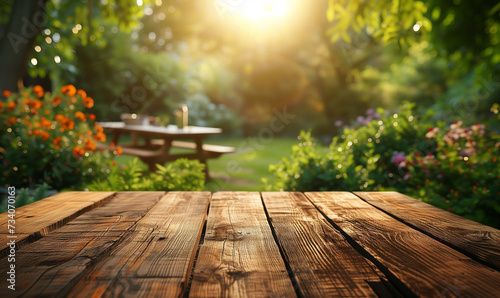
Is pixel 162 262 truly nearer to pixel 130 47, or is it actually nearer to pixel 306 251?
pixel 306 251

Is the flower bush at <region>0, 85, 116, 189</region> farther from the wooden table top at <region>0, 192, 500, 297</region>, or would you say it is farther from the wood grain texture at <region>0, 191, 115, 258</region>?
the wooden table top at <region>0, 192, 500, 297</region>

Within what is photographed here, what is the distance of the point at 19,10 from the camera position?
19.2ft

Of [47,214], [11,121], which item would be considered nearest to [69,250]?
[47,214]

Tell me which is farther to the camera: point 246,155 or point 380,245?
point 246,155

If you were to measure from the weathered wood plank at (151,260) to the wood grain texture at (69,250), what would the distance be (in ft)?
0.11

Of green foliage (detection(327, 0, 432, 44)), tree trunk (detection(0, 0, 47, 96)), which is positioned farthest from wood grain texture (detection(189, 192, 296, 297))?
tree trunk (detection(0, 0, 47, 96))

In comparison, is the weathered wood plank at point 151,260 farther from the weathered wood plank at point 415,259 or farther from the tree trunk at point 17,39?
the tree trunk at point 17,39

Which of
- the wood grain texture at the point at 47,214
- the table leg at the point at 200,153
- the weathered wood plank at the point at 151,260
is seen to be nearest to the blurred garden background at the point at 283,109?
the table leg at the point at 200,153

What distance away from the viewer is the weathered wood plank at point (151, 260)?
2.92 ft

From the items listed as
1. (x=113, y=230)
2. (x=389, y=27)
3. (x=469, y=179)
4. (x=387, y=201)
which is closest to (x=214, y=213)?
(x=113, y=230)

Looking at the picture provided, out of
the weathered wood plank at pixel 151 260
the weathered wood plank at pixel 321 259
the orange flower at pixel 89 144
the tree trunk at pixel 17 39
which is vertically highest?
the tree trunk at pixel 17 39

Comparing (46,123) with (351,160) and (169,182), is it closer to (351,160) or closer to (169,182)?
(169,182)

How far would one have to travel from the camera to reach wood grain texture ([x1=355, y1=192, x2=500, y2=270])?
46.8 inches

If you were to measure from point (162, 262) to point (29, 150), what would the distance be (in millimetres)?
4081
